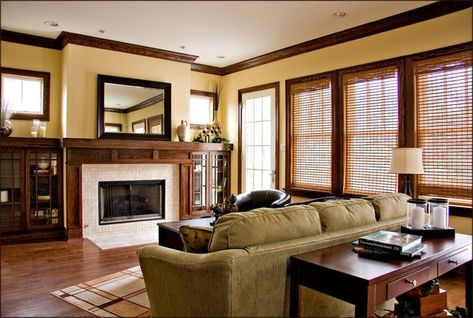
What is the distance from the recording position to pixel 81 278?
318 centimetres

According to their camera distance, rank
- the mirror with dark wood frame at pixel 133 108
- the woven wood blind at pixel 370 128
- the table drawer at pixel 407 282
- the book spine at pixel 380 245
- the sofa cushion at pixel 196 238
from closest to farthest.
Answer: the table drawer at pixel 407 282 → the book spine at pixel 380 245 → the sofa cushion at pixel 196 238 → the woven wood blind at pixel 370 128 → the mirror with dark wood frame at pixel 133 108

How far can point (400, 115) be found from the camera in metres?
3.88

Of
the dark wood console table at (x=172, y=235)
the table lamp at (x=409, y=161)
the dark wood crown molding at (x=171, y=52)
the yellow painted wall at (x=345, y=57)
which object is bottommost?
the dark wood console table at (x=172, y=235)

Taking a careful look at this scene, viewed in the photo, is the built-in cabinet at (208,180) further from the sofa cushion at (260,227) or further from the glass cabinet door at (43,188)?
the sofa cushion at (260,227)

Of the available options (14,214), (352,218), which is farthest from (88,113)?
(352,218)

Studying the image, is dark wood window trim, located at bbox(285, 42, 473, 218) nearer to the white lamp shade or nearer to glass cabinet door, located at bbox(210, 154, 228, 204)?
→ the white lamp shade

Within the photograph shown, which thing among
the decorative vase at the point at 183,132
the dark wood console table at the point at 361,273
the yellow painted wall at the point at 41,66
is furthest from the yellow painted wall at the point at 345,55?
the yellow painted wall at the point at 41,66

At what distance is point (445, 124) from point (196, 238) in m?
2.83

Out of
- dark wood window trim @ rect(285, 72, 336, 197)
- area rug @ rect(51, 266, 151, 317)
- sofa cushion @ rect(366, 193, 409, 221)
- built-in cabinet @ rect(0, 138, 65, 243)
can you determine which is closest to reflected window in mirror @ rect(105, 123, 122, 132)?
built-in cabinet @ rect(0, 138, 65, 243)

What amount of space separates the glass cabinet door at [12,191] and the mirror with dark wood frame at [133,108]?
1.04m

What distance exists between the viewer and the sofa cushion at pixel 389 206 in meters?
2.51

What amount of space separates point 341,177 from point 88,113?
3439 millimetres

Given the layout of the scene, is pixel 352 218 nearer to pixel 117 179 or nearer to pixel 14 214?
pixel 117 179

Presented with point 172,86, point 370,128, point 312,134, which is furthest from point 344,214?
point 172,86
